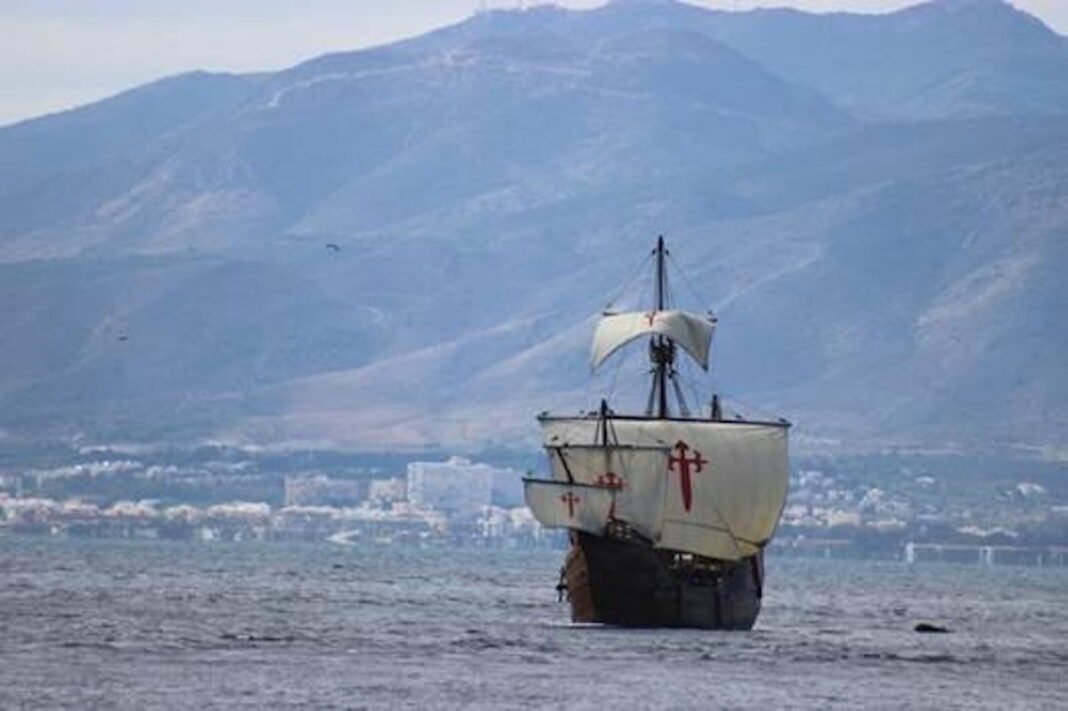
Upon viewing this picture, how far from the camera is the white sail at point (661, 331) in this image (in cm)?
17525

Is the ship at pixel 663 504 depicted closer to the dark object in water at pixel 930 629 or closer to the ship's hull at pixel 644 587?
the ship's hull at pixel 644 587

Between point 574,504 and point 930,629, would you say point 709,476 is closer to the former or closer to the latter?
point 574,504

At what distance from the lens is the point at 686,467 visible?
6688 inches

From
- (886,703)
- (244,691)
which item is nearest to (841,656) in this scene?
(886,703)

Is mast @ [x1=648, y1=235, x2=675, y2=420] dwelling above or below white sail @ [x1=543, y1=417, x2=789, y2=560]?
above

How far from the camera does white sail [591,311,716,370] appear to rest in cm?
17525

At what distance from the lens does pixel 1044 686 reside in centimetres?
14038

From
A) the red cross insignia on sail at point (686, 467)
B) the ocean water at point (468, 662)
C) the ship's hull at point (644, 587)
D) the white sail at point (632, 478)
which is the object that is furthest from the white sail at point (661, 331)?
the ocean water at point (468, 662)

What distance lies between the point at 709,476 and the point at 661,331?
7.64m

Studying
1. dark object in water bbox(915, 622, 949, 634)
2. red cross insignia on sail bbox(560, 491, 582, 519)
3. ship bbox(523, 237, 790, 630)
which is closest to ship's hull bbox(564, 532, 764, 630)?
ship bbox(523, 237, 790, 630)

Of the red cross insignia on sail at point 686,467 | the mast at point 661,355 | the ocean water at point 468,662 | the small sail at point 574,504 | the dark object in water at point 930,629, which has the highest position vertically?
the mast at point 661,355

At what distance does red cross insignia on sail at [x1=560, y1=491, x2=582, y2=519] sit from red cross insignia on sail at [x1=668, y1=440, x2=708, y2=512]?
603 centimetres

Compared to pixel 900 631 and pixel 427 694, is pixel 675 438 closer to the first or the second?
pixel 900 631

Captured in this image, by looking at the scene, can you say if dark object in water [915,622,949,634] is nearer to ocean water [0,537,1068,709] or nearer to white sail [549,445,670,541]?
ocean water [0,537,1068,709]
